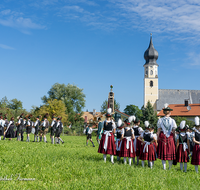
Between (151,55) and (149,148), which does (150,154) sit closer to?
(149,148)

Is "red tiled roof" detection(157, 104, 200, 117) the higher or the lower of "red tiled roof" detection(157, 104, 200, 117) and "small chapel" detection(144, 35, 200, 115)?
the lower

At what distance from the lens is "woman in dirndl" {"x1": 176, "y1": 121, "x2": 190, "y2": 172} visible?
9.05m

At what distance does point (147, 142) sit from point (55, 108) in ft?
177

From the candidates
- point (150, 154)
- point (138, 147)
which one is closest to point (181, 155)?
point (150, 154)

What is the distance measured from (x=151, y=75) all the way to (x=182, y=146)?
89731 millimetres

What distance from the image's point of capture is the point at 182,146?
30.3ft

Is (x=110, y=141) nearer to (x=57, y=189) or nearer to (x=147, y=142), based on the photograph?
(x=147, y=142)

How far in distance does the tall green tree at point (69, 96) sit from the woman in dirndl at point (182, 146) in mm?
63710

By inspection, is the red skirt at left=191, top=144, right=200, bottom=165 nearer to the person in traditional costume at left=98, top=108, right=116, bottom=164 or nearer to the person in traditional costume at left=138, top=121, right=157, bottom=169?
the person in traditional costume at left=138, top=121, right=157, bottom=169

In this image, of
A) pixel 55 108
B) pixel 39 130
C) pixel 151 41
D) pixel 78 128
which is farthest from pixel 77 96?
pixel 39 130

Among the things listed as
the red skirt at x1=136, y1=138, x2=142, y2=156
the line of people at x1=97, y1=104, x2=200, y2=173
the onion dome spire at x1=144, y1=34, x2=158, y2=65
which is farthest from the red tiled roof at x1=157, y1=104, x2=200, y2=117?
the line of people at x1=97, y1=104, x2=200, y2=173

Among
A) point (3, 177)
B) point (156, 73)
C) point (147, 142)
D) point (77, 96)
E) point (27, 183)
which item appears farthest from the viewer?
point (156, 73)

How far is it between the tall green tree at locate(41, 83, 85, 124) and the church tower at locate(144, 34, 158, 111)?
2878 centimetres

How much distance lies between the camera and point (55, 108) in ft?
204
